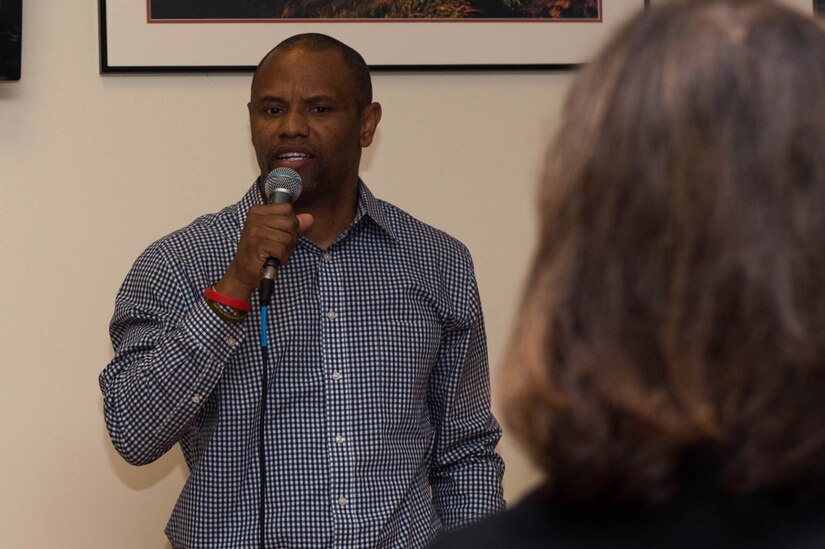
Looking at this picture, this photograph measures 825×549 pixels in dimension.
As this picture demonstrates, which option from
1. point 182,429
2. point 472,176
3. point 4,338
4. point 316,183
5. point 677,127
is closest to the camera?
point 677,127

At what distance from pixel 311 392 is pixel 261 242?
321 mm

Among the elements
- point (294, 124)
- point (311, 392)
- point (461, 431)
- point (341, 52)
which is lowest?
point (461, 431)

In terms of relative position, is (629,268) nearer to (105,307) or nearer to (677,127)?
(677,127)

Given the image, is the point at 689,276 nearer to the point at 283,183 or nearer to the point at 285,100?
the point at 283,183

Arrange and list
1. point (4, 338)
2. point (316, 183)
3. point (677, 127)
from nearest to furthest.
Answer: point (677, 127) < point (316, 183) < point (4, 338)

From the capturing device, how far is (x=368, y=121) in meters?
2.19

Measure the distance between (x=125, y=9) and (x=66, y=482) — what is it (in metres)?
0.99

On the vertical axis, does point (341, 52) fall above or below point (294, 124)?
above

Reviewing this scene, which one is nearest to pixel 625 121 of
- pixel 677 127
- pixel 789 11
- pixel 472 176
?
pixel 677 127

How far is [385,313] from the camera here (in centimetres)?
205

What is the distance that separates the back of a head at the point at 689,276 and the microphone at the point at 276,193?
1052 mm

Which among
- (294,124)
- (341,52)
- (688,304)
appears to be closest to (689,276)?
(688,304)

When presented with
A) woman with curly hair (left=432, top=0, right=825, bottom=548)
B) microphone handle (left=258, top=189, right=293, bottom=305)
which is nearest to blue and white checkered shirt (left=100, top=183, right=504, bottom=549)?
microphone handle (left=258, top=189, right=293, bottom=305)

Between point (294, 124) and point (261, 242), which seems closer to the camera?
point (261, 242)
